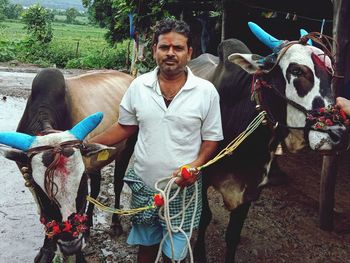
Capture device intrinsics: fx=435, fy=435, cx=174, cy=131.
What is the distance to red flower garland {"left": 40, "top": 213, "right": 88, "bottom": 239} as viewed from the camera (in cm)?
275

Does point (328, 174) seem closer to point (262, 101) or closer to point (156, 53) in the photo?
point (262, 101)

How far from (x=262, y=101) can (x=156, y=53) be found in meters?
0.97

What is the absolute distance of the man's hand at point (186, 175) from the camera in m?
2.62

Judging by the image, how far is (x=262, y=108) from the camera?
3293 mm

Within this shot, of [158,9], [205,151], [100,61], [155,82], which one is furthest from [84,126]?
[100,61]

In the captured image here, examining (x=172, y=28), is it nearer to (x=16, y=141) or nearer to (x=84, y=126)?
(x=84, y=126)

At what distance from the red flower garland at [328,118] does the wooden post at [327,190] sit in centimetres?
175

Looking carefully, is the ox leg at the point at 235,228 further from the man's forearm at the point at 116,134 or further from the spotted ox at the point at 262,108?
the man's forearm at the point at 116,134

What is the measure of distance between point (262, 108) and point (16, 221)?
10.4ft

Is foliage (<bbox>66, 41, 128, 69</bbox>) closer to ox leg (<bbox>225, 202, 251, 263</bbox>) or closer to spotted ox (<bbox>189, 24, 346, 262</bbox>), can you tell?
spotted ox (<bbox>189, 24, 346, 262</bbox>)

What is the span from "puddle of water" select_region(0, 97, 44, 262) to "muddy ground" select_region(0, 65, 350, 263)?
0.60 metres

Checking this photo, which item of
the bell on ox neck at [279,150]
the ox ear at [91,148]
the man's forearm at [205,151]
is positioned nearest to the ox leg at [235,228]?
the bell on ox neck at [279,150]

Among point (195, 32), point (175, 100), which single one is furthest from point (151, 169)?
point (195, 32)

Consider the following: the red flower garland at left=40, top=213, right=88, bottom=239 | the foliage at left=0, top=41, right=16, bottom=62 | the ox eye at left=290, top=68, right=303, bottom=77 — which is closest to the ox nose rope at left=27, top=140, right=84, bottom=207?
the red flower garland at left=40, top=213, right=88, bottom=239
